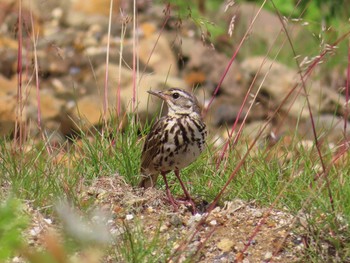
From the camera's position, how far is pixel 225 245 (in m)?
5.25

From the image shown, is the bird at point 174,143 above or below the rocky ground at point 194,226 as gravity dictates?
above

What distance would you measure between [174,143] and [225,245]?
912mm

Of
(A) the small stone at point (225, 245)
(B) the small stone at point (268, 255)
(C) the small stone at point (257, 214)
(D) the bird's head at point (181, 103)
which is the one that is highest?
(D) the bird's head at point (181, 103)

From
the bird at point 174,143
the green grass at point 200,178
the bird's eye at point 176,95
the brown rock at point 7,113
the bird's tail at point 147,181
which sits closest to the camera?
the green grass at point 200,178

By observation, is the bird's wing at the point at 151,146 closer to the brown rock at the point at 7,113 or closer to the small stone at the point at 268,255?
the small stone at the point at 268,255

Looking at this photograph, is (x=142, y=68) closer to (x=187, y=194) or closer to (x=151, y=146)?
(x=151, y=146)

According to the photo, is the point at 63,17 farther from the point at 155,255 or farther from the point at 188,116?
the point at 155,255

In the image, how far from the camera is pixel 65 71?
42.2ft

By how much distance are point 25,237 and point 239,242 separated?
1.17m

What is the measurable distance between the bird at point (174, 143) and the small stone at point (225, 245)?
0.48 meters

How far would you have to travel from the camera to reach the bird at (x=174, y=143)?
586 cm

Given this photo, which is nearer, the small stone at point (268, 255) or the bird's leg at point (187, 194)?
the small stone at point (268, 255)

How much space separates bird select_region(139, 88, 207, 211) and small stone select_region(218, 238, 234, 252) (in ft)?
1.57

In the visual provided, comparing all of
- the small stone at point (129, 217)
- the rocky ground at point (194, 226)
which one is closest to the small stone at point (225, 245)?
the rocky ground at point (194, 226)
